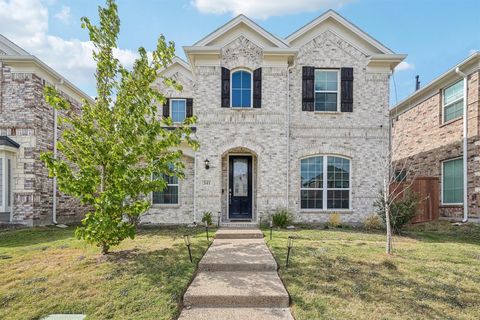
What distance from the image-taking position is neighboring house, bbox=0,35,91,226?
11484 millimetres

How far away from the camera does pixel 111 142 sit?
620 centimetres

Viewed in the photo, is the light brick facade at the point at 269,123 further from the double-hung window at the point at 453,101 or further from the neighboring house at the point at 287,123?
the double-hung window at the point at 453,101

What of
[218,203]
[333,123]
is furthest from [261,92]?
[218,203]

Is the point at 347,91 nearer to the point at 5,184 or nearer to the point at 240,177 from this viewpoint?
the point at 240,177

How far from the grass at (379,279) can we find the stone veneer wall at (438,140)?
15.5ft

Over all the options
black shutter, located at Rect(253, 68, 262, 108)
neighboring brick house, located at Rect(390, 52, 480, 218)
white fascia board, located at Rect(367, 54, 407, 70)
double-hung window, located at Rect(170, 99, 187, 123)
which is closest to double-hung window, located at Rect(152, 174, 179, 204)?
double-hung window, located at Rect(170, 99, 187, 123)

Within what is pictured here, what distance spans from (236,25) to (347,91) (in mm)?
4858

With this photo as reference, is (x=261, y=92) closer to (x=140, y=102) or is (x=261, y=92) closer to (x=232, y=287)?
(x=140, y=102)

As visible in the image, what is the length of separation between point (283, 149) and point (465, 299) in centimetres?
739

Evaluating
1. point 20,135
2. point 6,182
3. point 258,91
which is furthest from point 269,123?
point 6,182

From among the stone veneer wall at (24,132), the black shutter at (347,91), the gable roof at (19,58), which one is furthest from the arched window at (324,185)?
the gable roof at (19,58)

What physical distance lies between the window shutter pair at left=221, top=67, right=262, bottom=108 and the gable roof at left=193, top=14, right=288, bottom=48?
115 cm

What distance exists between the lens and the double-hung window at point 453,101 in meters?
12.8

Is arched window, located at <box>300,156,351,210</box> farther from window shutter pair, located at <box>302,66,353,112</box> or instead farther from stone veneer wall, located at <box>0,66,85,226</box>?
stone veneer wall, located at <box>0,66,85,226</box>
